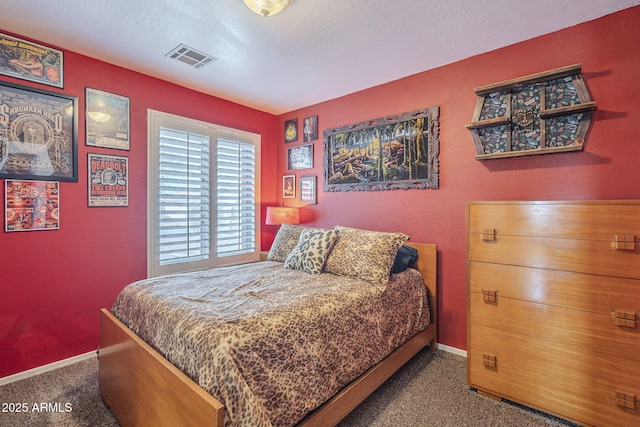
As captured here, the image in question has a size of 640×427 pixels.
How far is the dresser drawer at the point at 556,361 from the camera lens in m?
1.55

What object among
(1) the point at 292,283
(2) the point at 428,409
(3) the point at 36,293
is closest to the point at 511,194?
(2) the point at 428,409

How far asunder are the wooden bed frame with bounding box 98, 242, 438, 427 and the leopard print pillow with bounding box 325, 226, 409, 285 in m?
0.56

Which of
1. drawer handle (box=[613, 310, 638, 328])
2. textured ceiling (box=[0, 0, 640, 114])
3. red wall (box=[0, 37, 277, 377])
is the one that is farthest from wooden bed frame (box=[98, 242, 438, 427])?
textured ceiling (box=[0, 0, 640, 114])

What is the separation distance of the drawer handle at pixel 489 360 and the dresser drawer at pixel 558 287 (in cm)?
39

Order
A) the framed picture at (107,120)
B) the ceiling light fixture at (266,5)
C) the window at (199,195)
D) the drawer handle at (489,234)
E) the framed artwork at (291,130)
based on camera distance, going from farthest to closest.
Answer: the framed artwork at (291,130), the window at (199,195), the framed picture at (107,120), the drawer handle at (489,234), the ceiling light fixture at (266,5)

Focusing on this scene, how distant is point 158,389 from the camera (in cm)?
133

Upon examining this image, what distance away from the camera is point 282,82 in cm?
296

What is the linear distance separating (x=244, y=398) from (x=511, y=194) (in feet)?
7.51

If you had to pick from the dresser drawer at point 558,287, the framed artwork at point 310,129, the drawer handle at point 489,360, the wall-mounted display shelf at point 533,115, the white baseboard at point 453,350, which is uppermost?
the framed artwork at point 310,129

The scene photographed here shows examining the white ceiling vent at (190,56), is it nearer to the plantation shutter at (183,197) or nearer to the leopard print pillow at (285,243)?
the plantation shutter at (183,197)

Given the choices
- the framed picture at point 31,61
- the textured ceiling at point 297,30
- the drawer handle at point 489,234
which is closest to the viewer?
the textured ceiling at point 297,30

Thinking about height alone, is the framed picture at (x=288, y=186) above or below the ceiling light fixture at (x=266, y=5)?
below

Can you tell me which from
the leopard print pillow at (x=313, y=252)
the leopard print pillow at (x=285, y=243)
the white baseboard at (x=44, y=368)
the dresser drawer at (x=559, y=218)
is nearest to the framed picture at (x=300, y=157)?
the leopard print pillow at (x=285, y=243)

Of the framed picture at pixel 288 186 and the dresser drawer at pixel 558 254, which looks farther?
the framed picture at pixel 288 186
